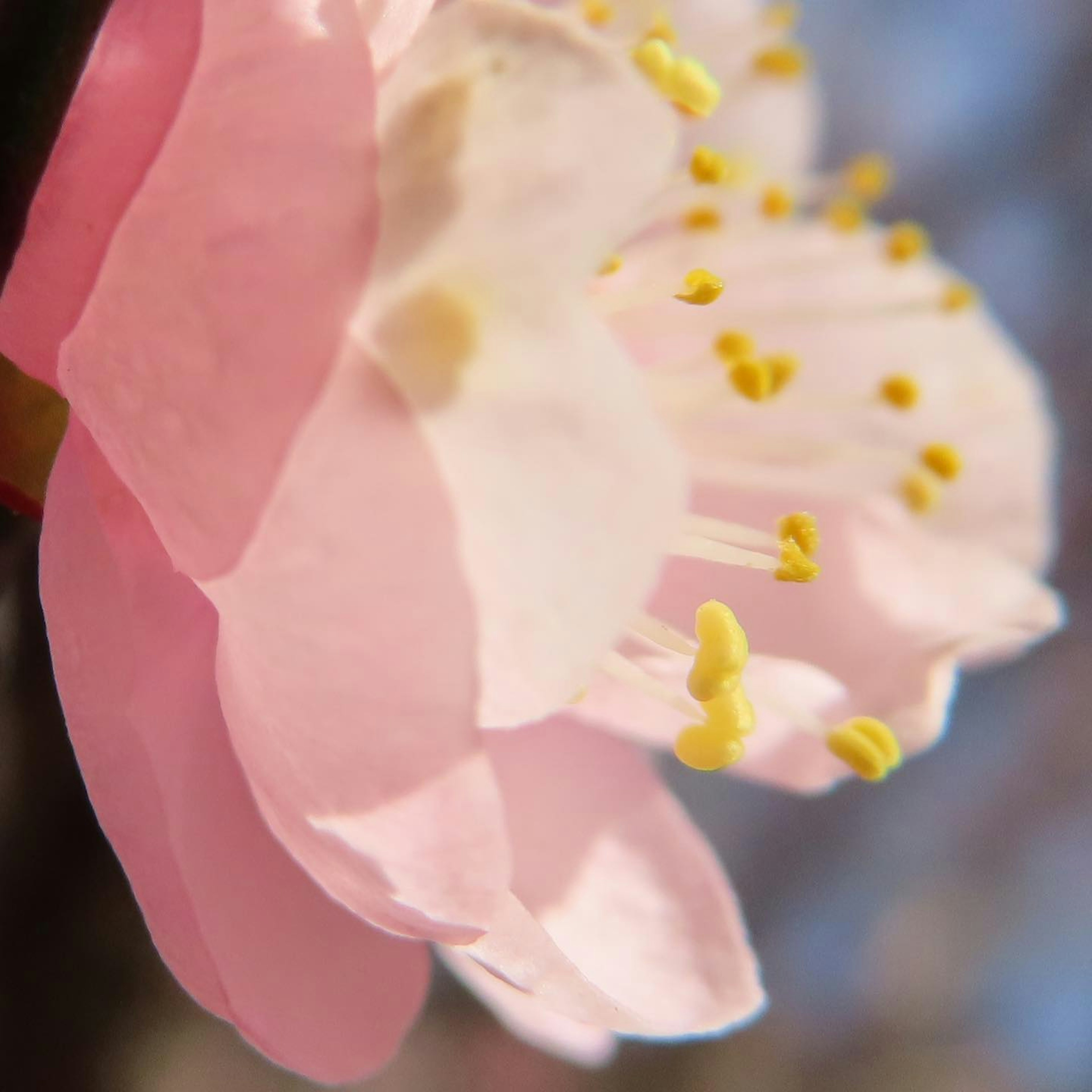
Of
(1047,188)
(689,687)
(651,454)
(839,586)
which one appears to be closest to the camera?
(651,454)

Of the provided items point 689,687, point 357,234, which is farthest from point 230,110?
point 689,687

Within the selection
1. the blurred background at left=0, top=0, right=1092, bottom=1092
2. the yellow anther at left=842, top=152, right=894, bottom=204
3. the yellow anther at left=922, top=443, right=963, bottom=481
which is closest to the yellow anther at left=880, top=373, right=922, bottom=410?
the yellow anther at left=922, top=443, right=963, bottom=481

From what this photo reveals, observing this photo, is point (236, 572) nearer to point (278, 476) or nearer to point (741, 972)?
point (278, 476)

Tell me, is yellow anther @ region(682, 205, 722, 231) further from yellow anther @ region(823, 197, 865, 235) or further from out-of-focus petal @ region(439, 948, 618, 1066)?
out-of-focus petal @ region(439, 948, 618, 1066)

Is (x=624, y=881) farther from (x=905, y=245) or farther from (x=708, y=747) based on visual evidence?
(x=905, y=245)

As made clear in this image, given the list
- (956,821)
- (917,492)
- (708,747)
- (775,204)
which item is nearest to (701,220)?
(775,204)
